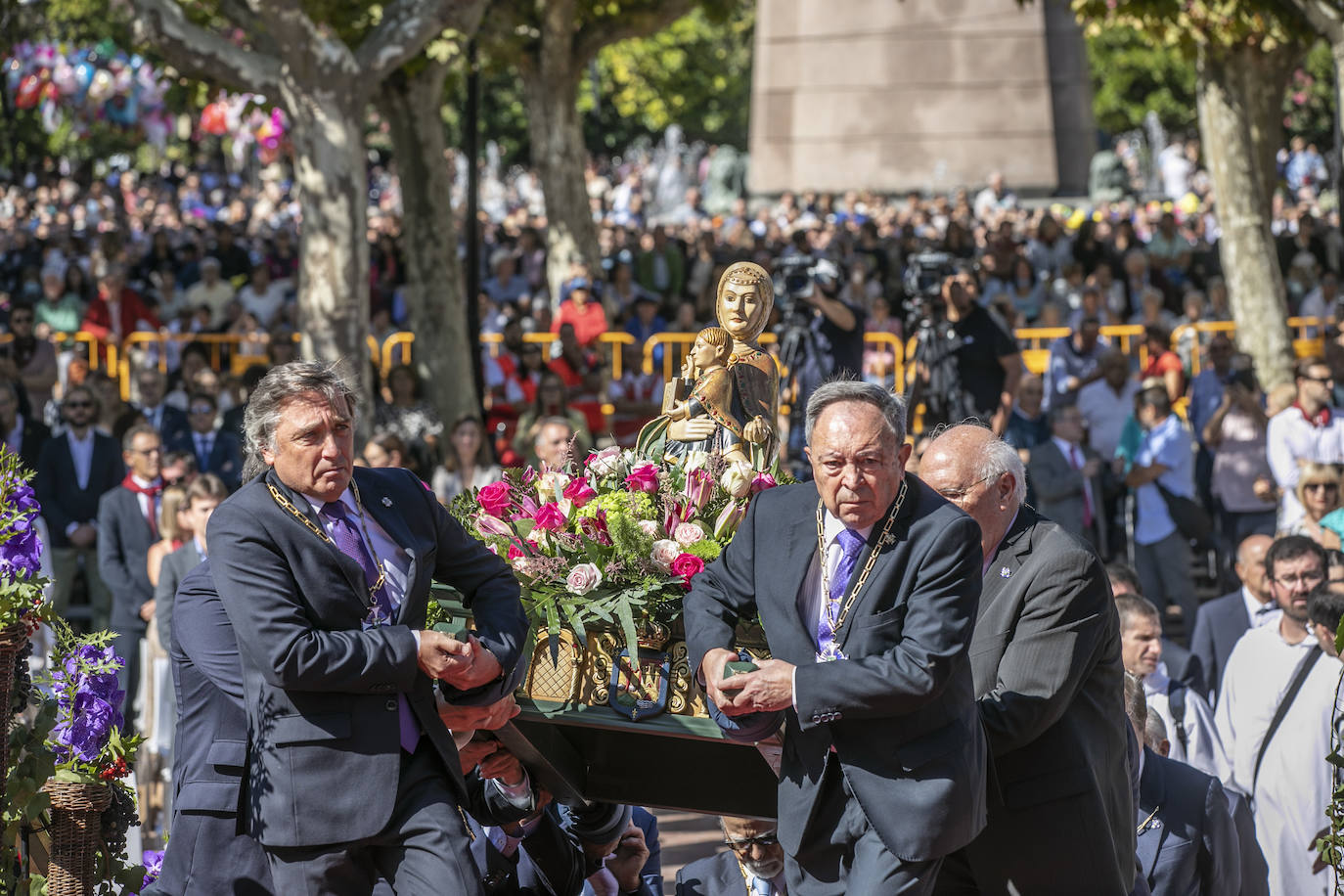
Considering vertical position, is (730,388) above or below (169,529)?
above

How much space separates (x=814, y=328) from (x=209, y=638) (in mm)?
6048

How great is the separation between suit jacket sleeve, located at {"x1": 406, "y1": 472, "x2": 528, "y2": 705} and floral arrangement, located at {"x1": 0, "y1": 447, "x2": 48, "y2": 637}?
1.00m

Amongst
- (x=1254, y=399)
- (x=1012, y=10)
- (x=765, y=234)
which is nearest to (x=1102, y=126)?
(x=1012, y=10)

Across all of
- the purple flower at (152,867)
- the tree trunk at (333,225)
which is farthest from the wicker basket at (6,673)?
the tree trunk at (333,225)

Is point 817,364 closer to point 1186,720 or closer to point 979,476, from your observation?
point 1186,720

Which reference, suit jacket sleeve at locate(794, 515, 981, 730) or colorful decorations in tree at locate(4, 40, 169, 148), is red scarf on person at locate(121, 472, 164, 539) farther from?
colorful decorations in tree at locate(4, 40, 169, 148)

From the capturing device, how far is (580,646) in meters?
5.45

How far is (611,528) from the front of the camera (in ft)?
18.5

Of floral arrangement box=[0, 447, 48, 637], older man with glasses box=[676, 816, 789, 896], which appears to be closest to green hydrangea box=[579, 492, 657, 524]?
older man with glasses box=[676, 816, 789, 896]

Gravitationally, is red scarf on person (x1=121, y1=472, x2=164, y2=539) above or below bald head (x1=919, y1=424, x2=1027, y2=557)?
below

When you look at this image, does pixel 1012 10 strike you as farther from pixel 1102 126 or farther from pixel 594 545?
pixel 1102 126

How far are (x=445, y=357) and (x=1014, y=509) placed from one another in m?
11.8

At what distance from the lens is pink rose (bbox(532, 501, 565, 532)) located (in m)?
5.71

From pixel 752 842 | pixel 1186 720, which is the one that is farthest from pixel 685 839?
pixel 752 842
